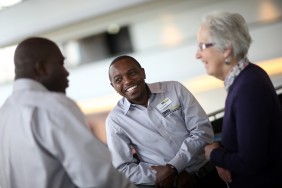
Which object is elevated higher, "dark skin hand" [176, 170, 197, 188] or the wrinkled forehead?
the wrinkled forehead

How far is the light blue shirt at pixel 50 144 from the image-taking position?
3.41 ft

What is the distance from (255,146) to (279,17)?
5.31 meters

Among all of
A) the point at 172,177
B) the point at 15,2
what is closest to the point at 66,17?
the point at 15,2

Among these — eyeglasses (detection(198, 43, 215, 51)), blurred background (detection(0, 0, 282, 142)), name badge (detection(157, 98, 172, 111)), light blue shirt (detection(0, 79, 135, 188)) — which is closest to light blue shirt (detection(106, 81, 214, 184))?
name badge (detection(157, 98, 172, 111))

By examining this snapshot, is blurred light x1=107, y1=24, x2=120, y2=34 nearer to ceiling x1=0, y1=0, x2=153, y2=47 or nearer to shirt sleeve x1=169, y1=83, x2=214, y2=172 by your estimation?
ceiling x1=0, y1=0, x2=153, y2=47

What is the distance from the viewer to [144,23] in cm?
651

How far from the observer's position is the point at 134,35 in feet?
21.8

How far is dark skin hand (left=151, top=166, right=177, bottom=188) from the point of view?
1827mm

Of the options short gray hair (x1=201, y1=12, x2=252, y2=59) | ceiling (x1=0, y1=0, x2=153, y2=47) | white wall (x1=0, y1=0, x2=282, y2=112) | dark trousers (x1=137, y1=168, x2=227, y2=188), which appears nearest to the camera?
short gray hair (x1=201, y1=12, x2=252, y2=59)

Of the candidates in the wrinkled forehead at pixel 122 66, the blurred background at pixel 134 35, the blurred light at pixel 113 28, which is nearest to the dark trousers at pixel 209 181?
the wrinkled forehead at pixel 122 66

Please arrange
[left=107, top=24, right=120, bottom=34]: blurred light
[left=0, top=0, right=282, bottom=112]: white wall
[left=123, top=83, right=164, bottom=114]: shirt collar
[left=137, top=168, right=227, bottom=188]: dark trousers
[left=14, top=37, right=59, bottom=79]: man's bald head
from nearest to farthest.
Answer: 1. [left=14, top=37, right=59, bottom=79]: man's bald head
2. [left=137, top=168, right=227, bottom=188]: dark trousers
3. [left=123, top=83, right=164, bottom=114]: shirt collar
4. [left=0, top=0, right=282, bottom=112]: white wall
5. [left=107, top=24, right=120, bottom=34]: blurred light

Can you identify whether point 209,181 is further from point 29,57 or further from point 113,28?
point 113,28

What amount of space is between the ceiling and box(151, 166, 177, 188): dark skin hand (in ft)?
14.8

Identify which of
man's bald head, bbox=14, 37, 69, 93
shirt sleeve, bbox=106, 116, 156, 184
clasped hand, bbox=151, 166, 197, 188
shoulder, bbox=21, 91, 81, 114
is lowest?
clasped hand, bbox=151, 166, 197, 188
